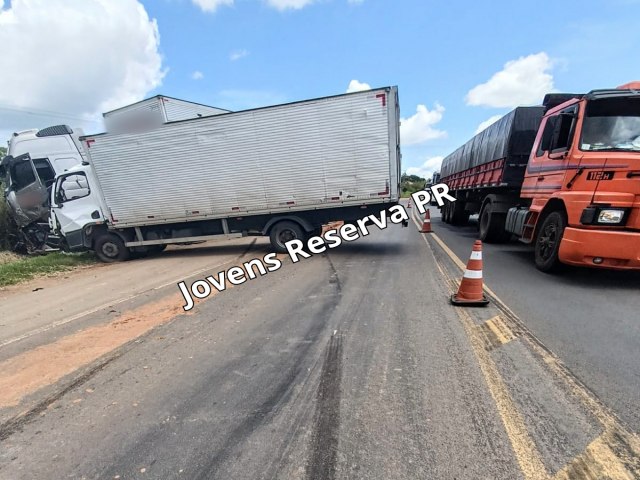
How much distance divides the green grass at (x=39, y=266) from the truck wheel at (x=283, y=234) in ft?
18.5

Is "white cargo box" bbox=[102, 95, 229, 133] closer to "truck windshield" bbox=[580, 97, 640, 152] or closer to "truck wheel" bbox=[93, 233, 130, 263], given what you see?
"truck wheel" bbox=[93, 233, 130, 263]

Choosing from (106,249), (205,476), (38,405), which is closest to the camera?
(205,476)

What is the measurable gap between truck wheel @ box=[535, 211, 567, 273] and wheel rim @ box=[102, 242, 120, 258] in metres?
10.7

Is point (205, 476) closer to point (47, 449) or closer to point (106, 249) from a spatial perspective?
point (47, 449)

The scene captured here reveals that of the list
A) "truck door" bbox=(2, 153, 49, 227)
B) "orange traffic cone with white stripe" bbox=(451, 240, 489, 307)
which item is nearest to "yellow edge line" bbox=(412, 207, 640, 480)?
"orange traffic cone with white stripe" bbox=(451, 240, 489, 307)

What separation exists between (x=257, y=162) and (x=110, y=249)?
540 cm

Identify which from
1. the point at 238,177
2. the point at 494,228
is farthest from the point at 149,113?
the point at 494,228

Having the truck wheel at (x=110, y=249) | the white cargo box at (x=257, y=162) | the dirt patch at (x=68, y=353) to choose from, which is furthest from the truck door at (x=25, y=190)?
the dirt patch at (x=68, y=353)

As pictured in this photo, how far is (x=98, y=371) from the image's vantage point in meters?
3.53

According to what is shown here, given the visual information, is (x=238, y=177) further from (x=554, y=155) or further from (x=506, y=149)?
(x=554, y=155)

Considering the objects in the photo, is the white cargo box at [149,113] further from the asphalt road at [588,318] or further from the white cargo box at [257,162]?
the asphalt road at [588,318]

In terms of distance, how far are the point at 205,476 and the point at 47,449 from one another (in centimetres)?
116

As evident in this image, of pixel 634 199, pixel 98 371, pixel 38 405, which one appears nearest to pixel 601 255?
pixel 634 199

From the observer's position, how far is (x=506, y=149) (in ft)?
29.3
